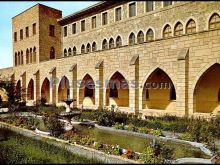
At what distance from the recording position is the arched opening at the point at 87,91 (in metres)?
23.0

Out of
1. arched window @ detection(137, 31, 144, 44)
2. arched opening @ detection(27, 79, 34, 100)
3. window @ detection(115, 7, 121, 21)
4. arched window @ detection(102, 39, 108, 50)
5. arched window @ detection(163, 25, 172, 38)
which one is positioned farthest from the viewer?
arched opening @ detection(27, 79, 34, 100)

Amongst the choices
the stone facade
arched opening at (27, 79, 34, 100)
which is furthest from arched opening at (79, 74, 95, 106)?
arched opening at (27, 79, 34, 100)

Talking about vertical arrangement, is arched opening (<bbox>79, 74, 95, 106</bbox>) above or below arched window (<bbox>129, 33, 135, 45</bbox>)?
below

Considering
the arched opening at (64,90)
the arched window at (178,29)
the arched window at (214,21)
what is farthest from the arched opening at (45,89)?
the arched window at (214,21)

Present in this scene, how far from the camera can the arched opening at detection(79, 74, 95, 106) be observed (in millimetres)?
23047

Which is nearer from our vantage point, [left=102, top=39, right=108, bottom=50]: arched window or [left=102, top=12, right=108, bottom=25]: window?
Result: [left=102, top=12, right=108, bottom=25]: window

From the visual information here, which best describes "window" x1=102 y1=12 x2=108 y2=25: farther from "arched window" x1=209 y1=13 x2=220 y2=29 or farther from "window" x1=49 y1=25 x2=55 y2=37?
"arched window" x1=209 y1=13 x2=220 y2=29

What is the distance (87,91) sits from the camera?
2659 centimetres

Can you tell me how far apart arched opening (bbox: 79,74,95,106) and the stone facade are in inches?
4.1

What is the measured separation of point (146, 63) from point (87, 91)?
11.1 metres

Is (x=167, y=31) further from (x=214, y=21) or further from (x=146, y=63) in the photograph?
(x=146, y=63)

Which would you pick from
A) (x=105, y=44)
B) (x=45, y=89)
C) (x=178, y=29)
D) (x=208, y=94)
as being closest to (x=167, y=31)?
(x=178, y=29)

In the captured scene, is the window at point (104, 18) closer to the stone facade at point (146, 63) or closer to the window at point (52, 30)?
the stone facade at point (146, 63)

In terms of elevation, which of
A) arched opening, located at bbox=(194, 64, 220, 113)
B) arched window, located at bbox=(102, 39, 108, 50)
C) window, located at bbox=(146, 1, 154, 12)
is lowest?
arched opening, located at bbox=(194, 64, 220, 113)
